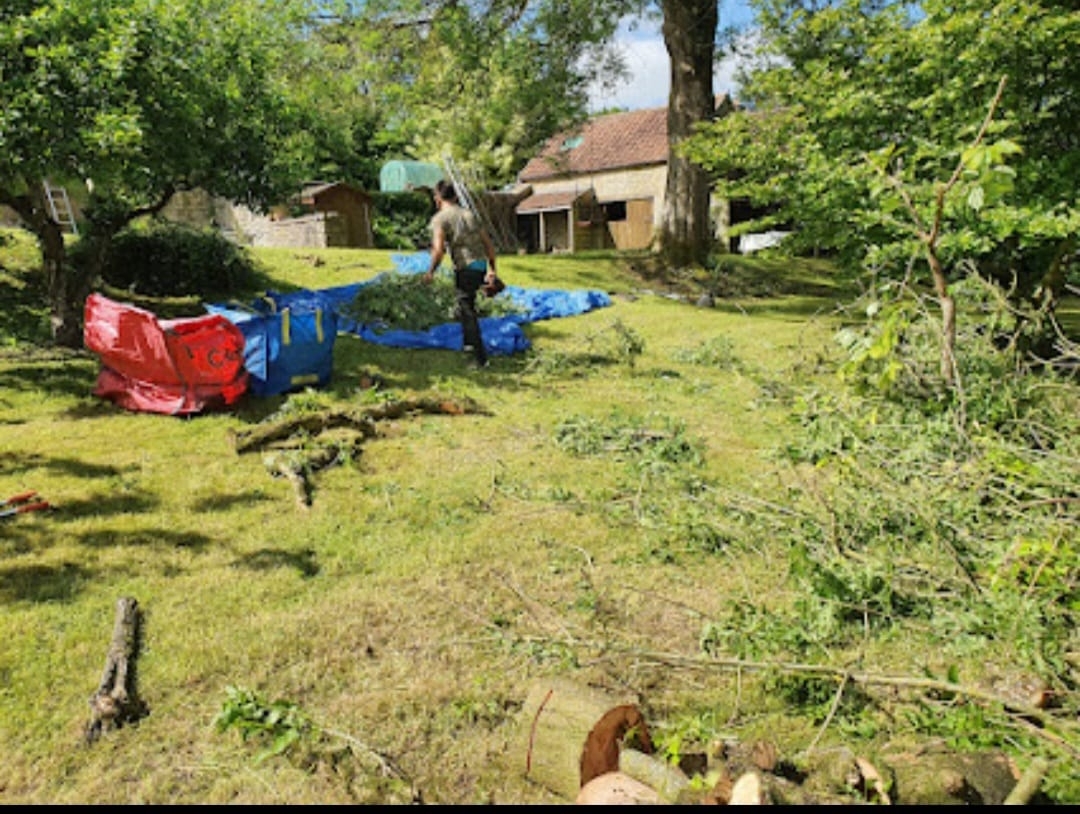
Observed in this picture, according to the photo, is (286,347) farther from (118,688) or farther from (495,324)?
(118,688)

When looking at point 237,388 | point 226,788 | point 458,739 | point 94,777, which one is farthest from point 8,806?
point 237,388

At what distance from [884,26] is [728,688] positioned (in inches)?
313

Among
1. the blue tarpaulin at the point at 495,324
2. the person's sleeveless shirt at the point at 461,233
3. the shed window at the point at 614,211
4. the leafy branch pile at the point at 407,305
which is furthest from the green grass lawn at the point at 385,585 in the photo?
the shed window at the point at 614,211

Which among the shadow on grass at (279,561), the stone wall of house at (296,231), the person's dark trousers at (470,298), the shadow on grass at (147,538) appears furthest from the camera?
the stone wall of house at (296,231)

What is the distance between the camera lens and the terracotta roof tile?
28.2 m

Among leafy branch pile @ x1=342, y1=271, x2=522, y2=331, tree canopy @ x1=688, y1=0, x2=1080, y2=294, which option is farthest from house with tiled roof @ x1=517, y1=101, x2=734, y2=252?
tree canopy @ x1=688, y1=0, x2=1080, y2=294

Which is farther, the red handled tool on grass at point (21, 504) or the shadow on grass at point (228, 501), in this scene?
the shadow on grass at point (228, 501)

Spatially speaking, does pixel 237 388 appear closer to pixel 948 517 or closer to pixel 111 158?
pixel 111 158

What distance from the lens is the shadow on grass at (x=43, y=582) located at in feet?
10.4

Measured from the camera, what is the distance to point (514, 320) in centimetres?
1014

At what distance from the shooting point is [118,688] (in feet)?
8.29

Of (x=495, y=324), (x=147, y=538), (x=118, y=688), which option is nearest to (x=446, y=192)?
(x=495, y=324)

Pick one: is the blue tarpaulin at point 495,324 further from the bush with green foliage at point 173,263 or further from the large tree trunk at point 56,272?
the large tree trunk at point 56,272

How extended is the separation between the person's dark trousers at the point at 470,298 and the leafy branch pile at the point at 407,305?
6.43 feet
